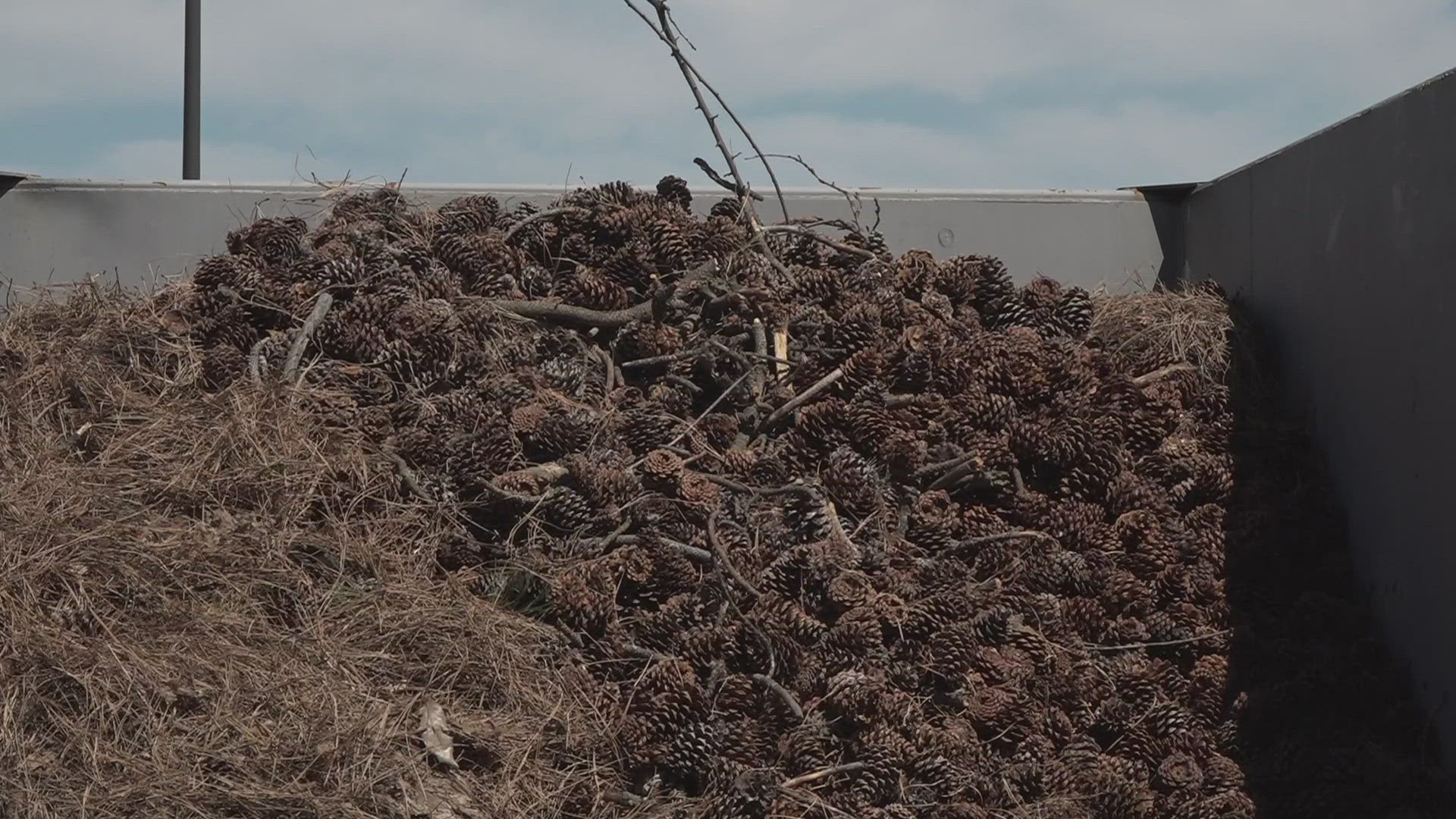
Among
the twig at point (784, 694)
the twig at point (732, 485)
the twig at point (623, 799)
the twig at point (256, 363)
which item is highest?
the twig at point (256, 363)

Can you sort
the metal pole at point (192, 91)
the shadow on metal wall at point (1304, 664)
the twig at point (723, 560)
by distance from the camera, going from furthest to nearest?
the metal pole at point (192, 91) → the twig at point (723, 560) → the shadow on metal wall at point (1304, 664)

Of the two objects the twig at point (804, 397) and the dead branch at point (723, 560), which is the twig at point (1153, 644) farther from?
the twig at point (804, 397)

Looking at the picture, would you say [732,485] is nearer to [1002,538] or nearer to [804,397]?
[804,397]

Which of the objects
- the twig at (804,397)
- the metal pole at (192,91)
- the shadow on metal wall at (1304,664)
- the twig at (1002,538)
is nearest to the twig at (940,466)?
the twig at (1002,538)

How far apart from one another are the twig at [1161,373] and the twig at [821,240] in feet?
3.53

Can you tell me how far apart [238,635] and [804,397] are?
1957 mm

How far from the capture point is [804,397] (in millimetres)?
4812

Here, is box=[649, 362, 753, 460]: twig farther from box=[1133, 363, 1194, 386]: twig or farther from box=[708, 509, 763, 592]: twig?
box=[1133, 363, 1194, 386]: twig

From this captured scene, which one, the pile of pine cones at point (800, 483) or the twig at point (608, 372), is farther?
the twig at point (608, 372)

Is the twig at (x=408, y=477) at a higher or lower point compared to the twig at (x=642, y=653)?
higher

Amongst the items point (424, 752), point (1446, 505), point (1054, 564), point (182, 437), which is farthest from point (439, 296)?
point (1446, 505)

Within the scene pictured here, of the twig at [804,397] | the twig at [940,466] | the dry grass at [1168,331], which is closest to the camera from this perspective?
the twig at [940,466]

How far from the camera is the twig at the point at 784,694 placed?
3.83m

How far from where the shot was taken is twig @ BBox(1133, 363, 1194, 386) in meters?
5.20
